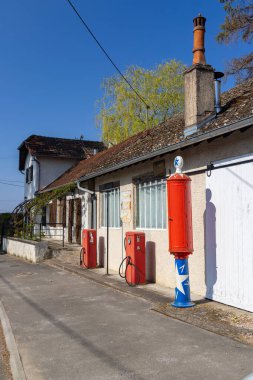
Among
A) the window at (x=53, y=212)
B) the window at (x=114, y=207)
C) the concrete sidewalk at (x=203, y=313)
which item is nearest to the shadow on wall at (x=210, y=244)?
the concrete sidewalk at (x=203, y=313)

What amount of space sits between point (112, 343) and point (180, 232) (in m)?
2.56

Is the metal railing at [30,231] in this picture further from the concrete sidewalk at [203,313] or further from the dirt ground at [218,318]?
the dirt ground at [218,318]

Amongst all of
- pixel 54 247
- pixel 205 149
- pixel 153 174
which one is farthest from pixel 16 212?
pixel 205 149

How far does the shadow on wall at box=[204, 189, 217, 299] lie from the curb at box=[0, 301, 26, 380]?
148 inches

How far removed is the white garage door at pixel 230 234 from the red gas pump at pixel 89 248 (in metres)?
5.83

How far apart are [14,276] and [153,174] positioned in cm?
556

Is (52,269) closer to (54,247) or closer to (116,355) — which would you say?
(54,247)

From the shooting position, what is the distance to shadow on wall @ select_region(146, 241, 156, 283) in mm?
10281

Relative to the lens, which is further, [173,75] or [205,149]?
[173,75]

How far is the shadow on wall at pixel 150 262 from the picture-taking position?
10281mm

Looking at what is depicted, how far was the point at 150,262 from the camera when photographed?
10.4 meters

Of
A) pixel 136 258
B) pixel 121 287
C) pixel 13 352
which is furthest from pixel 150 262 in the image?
pixel 13 352

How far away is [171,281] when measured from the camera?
9453 millimetres

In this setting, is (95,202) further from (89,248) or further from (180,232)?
(180,232)
